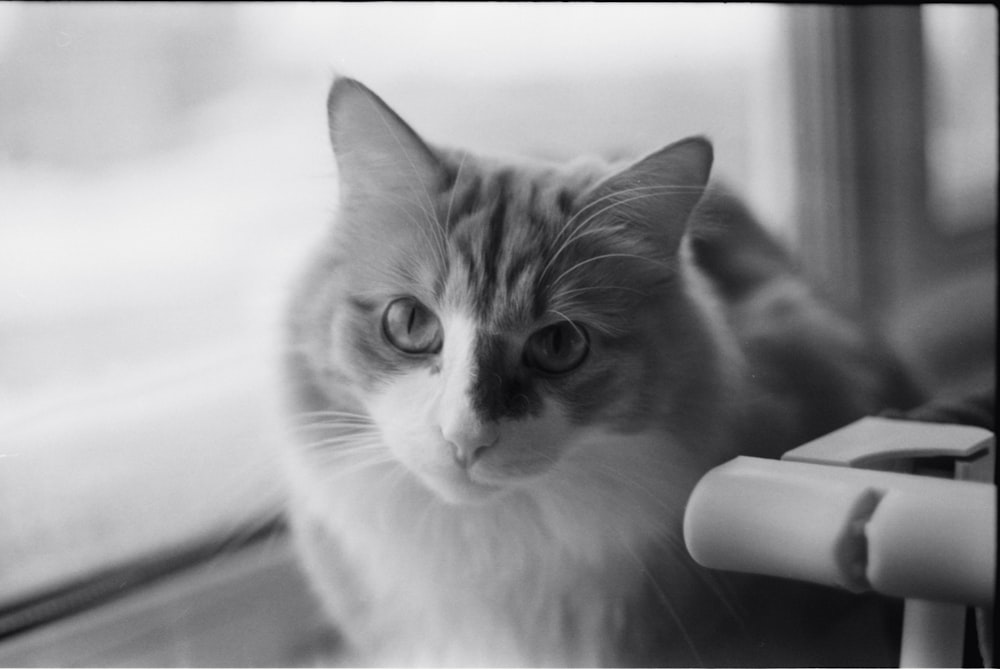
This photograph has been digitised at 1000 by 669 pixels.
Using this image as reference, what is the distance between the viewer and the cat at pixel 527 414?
2.95 feet

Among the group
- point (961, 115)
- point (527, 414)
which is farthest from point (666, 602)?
point (961, 115)

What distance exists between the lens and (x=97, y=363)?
37.5 inches

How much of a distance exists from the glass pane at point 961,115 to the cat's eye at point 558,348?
0.53 m

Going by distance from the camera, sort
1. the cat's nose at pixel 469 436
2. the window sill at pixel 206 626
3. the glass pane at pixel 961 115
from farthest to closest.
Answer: the glass pane at pixel 961 115 < the window sill at pixel 206 626 < the cat's nose at pixel 469 436

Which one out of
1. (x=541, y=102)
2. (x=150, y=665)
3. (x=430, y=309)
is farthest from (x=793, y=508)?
(x=150, y=665)

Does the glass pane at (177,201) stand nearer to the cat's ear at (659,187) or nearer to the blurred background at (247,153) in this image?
the blurred background at (247,153)

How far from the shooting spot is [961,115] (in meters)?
1.14

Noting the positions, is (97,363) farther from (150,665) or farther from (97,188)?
(150,665)

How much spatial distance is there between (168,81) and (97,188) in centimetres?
13

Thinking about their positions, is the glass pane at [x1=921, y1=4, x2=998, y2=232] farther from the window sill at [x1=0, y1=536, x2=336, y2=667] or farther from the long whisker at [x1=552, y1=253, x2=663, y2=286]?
the window sill at [x1=0, y1=536, x2=336, y2=667]

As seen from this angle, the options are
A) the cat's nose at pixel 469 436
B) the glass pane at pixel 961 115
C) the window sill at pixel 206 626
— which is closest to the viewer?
the cat's nose at pixel 469 436

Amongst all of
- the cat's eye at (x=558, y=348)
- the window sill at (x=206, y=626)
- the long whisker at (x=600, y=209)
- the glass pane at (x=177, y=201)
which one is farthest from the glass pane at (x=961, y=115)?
Answer: the window sill at (x=206, y=626)

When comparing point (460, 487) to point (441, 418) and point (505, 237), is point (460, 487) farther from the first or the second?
point (505, 237)

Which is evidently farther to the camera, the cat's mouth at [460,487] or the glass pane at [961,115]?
the glass pane at [961,115]
